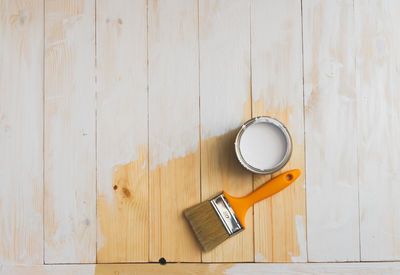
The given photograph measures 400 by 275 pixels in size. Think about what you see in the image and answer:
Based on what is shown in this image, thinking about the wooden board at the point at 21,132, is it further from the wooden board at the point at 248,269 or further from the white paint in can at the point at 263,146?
the white paint in can at the point at 263,146

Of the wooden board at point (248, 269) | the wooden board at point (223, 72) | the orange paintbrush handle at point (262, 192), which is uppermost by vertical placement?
the wooden board at point (223, 72)

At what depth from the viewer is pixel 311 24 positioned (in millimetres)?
882

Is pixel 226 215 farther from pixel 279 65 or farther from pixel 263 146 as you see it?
pixel 279 65

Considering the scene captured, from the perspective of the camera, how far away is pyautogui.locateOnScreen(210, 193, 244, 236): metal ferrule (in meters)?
0.82

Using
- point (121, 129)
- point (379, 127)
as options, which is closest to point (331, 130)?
point (379, 127)

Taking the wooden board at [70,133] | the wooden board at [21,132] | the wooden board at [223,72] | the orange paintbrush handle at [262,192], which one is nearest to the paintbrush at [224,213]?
the orange paintbrush handle at [262,192]

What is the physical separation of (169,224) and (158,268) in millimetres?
99

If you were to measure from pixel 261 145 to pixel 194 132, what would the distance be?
16cm

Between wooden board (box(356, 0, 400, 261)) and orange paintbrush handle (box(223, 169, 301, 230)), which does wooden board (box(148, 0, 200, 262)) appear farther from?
wooden board (box(356, 0, 400, 261))

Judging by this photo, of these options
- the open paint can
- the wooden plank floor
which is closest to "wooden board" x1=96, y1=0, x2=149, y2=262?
the wooden plank floor

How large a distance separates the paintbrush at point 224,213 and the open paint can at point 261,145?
5 cm

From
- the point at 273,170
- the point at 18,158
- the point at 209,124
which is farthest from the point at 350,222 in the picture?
the point at 18,158

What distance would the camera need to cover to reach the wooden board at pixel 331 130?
869 millimetres

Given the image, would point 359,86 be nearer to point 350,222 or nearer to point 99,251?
point 350,222
